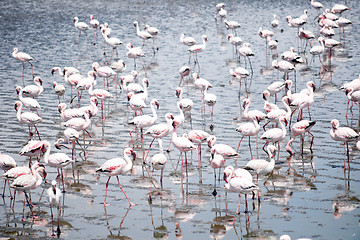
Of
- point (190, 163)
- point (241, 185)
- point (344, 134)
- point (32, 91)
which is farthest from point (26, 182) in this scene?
point (32, 91)

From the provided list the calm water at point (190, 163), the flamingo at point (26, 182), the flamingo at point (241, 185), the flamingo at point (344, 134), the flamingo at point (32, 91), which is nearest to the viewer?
the calm water at point (190, 163)

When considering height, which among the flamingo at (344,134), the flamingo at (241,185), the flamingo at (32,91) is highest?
the flamingo at (32,91)

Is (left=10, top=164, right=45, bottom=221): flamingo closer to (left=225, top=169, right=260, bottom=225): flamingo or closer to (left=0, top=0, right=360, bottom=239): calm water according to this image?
(left=0, top=0, right=360, bottom=239): calm water

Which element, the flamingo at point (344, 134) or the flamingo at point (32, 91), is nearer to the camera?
the flamingo at point (344, 134)

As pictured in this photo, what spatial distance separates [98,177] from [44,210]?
5.87 feet

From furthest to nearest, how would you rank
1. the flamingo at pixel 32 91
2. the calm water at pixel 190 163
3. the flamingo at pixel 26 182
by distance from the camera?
the flamingo at pixel 32 91, the flamingo at pixel 26 182, the calm water at pixel 190 163

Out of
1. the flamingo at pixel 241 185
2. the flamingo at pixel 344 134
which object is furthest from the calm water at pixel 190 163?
the flamingo at pixel 344 134

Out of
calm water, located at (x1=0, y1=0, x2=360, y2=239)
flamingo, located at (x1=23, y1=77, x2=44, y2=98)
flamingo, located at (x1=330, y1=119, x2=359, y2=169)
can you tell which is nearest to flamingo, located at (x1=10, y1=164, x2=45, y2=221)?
calm water, located at (x1=0, y1=0, x2=360, y2=239)

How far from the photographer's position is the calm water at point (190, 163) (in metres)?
9.10

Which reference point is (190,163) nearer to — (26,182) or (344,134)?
(344,134)

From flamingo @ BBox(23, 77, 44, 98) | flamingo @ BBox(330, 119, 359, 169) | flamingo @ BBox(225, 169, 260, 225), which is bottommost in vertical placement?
flamingo @ BBox(225, 169, 260, 225)

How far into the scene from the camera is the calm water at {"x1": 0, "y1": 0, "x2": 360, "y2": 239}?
910cm

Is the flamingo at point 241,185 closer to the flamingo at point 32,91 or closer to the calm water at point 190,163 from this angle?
the calm water at point 190,163

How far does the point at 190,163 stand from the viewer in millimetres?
12125
